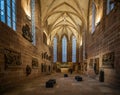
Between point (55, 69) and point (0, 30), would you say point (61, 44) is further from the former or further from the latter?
point (0, 30)

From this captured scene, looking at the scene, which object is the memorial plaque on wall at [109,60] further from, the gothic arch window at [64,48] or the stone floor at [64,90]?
the gothic arch window at [64,48]

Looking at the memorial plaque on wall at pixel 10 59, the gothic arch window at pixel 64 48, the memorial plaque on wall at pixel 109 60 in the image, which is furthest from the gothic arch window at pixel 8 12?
the gothic arch window at pixel 64 48

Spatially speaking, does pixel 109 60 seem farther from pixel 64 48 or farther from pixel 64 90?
pixel 64 48

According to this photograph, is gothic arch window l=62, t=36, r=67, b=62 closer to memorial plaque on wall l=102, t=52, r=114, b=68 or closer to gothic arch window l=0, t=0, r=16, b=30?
memorial plaque on wall l=102, t=52, r=114, b=68

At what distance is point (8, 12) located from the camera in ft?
21.4

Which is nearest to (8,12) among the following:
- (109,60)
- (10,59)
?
(10,59)

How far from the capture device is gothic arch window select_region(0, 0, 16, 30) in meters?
5.89

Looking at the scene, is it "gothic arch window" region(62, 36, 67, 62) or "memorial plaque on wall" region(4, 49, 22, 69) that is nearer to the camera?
"memorial plaque on wall" region(4, 49, 22, 69)

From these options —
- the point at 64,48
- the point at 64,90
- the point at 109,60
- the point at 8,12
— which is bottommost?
the point at 64,90

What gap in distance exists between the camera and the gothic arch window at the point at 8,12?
589 centimetres

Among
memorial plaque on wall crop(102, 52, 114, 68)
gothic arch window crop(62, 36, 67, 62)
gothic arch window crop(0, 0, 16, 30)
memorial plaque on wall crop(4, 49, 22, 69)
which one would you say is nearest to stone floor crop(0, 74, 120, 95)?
memorial plaque on wall crop(4, 49, 22, 69)

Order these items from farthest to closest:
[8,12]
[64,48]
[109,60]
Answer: [64,48], [109,60], [8,12]

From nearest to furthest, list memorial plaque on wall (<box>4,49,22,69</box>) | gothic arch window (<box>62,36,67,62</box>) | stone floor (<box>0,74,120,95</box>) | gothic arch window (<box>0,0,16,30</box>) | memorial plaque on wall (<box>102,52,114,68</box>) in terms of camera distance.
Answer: stone floor (<box>0,74,120,95</box>)
memorial plaque on wall (<box>4,49,22,69</box>)
gothic arch window (<box>0,0,16,30</box>)
memorial plaque on wall (<box>102,52,114,68</box>)
gothic arch window (<box>62,36,67,62</box>)

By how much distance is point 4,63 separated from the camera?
18.3 ft
